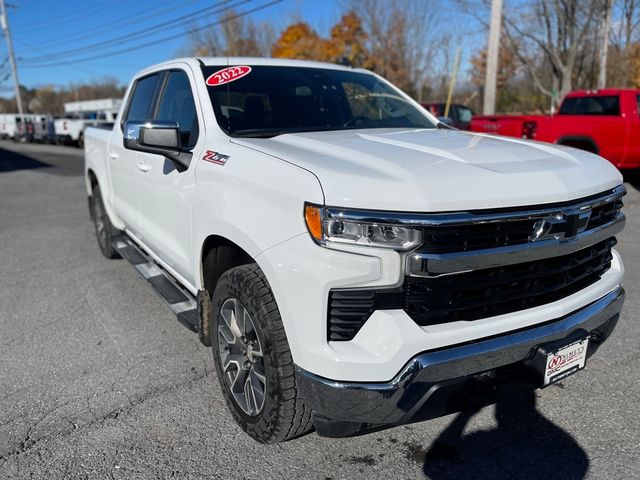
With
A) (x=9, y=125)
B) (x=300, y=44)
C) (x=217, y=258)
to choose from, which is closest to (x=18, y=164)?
(x=217, y=258)

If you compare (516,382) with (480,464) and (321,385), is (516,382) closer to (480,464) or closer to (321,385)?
(480,464)

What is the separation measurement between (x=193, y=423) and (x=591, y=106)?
1057 centimetres

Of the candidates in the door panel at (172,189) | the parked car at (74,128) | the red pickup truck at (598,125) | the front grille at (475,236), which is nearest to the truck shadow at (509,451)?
the front grille at (475,236)

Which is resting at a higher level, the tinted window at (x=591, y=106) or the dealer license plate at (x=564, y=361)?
the tinted window at (x=591, y=106)

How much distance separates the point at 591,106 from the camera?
1063 cm

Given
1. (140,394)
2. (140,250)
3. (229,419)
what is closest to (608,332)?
(229,419)

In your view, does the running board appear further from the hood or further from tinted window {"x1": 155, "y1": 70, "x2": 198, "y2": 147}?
the hood

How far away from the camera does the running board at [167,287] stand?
321 cm

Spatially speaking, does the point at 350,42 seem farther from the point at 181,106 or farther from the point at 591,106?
the point at 181,106

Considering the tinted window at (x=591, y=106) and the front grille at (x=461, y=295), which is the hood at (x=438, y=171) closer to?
the front grille at (x=461, y=295)

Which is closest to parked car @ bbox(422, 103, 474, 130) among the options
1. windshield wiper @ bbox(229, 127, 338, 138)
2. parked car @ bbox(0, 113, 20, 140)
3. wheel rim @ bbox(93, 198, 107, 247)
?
wheel rim @ bbox(93, 198, 107, 247)

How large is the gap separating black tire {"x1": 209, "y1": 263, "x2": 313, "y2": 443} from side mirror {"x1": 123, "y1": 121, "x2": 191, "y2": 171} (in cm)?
85

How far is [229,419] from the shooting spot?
285 centimetres

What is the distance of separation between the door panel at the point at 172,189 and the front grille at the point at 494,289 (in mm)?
1519
